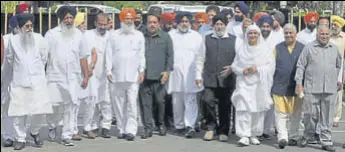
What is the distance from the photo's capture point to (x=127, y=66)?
11.0 m

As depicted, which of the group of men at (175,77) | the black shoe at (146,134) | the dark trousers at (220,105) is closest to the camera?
the group of men at (175,77)

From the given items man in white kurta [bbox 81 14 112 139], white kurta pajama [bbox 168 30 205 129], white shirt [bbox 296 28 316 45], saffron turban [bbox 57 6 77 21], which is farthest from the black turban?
saffron turban [bbox 57 6 77 21]

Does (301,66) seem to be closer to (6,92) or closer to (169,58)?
(169,58)

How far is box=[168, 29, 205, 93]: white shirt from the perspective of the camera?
11.6m

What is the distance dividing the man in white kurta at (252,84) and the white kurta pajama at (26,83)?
272cm

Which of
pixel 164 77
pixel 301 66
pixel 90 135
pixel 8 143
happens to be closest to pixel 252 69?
pixel 301 66

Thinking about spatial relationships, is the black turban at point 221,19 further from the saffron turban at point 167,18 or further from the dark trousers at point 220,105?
the saffron turban at point 167,18

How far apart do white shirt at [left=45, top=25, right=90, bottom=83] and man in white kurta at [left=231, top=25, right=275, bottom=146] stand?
90.1 inches

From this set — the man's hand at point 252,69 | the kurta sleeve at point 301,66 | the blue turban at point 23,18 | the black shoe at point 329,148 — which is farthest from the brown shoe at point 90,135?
the black shoe at point 329,148

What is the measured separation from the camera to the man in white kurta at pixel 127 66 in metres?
11.0

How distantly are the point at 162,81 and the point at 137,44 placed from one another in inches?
29.5

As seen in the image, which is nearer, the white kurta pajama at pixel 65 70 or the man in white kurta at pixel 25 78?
the man in white kurta at pixel 25 78

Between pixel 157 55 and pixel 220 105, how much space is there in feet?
4.18

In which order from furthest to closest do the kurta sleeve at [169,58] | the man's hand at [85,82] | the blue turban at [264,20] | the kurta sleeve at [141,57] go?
the kurta sleeve at [169,58], the kurta sleeve at [141,57], the blue turban at [264,20], the man's hand at [85,82]
